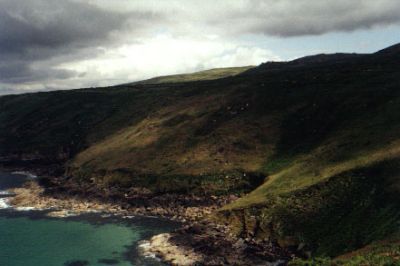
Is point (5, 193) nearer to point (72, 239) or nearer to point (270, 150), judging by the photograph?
point (72, 239)

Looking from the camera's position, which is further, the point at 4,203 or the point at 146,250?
the point at 4,203

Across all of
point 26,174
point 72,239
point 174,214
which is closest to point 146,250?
point 72,239

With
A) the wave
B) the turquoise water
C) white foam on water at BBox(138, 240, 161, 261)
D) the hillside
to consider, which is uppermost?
the hillside

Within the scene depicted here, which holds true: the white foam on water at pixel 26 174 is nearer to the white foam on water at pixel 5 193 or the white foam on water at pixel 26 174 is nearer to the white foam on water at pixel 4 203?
the white foam on water at pixel 5 193

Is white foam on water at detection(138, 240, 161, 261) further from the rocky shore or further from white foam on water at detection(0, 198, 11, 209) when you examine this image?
white foam on water at detection(0, 198, 11, 209)

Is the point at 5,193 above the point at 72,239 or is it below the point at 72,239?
above

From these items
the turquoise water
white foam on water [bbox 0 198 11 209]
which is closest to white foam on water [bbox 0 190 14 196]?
white foam on water [bbox 0 198 11 209]
